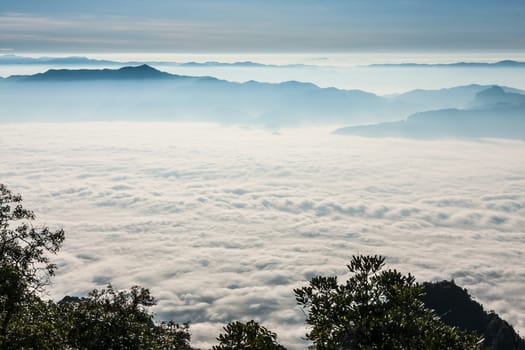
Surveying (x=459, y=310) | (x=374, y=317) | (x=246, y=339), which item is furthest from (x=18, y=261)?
(x=459, y=310)

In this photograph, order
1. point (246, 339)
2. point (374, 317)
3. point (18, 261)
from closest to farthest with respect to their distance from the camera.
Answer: point (374, 317)
point (246, 339)
point (18, 261)

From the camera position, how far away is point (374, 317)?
16062 mm

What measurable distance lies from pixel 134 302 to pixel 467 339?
1744cm

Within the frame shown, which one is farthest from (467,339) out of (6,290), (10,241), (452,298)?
(452,298)

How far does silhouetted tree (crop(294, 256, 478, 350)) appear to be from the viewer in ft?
51.8

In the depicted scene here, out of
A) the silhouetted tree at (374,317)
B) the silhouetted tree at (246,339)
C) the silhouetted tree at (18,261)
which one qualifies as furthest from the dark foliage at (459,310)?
the silhouetted tree at (246,339)

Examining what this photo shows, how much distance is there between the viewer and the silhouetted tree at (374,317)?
1578cm

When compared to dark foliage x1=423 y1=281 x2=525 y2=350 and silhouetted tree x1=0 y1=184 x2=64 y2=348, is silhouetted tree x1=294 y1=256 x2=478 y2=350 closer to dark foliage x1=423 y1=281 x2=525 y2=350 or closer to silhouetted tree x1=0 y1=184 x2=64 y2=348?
silhouetted tree x1=0 y1=184 x2=64 y2=348

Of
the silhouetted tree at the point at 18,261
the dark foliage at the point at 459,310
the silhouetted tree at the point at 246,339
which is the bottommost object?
the silhouetted tree at the point at 246,339

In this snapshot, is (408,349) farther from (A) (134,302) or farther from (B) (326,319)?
(A) (134,302)

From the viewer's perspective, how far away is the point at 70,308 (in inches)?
875

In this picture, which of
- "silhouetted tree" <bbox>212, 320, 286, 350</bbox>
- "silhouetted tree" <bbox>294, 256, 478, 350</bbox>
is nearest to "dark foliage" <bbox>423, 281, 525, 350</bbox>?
"silhouetted tree" <bbox>294, 256, 478, 350</bbox>

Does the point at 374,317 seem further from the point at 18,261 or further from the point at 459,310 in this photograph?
the point at 459,310

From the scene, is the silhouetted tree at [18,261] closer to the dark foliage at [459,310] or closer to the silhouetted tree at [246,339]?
the silhouetted tree at [246,339]
